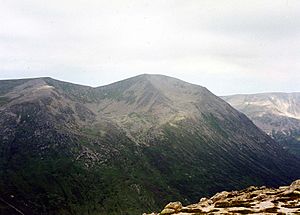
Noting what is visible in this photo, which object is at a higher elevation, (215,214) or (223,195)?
(215,214)

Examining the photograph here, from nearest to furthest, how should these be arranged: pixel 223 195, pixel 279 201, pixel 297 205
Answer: pixel 297 205
pixel 279 201
pixel 223 195

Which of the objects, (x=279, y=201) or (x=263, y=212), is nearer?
(x=263, y=212)

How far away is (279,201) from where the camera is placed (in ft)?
276

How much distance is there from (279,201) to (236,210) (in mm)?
15146

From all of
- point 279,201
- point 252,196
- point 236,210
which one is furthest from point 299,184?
point 236,210

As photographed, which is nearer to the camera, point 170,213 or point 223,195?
point 170,213

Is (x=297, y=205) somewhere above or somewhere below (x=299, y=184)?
above

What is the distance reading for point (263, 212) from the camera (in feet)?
232

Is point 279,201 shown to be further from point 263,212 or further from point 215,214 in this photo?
point 215,214

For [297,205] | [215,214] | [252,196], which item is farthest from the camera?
[252,196]

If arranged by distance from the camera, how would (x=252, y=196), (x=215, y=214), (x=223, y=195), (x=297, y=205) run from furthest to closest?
(x=223, y=195)
(x=252, y=196)
(x=297, y=205)
(x=215, y=214)

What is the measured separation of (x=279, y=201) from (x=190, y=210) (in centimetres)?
2080

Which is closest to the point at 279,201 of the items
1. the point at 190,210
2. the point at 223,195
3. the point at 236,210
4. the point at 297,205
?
the point at 297,205

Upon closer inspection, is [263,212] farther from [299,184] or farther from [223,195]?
[299,184]
